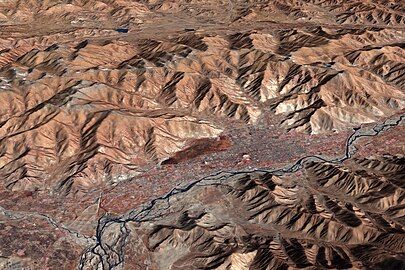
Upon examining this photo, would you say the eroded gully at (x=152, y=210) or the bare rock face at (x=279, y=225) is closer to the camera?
the bare rock face at (x=279, y=225)

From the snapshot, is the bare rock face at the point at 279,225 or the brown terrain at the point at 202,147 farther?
the brown terrain at the point at 202,147

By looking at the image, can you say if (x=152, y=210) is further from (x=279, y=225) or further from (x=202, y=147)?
(x=202, y=147)

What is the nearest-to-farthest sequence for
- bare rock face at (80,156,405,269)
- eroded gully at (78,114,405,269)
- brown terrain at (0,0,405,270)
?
1. bare rock face at (80,156,405,269)
2. eroded gully at (78,114,405,269)
3. brown terrain at (0,0,405,270)

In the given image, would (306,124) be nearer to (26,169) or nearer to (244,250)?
(244,250)

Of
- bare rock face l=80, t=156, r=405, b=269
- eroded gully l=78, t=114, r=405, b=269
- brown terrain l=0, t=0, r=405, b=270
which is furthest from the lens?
brown terrain l=0, t=0, r=405, b=270

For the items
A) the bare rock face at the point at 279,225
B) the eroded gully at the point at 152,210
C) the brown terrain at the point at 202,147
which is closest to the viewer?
the bare rock face at the point at 279,225

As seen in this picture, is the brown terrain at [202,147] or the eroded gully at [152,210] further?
the brown terrain at [202,147]

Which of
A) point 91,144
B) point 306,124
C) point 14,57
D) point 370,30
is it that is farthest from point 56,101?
point 370,30

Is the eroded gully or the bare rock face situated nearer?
the bare rock face

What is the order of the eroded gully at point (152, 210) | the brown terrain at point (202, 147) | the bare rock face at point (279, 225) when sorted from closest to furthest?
the bare rock face at point (279, 225) < the eroded gully at point (152, 210) < the brown terrain at point (202, 147)
